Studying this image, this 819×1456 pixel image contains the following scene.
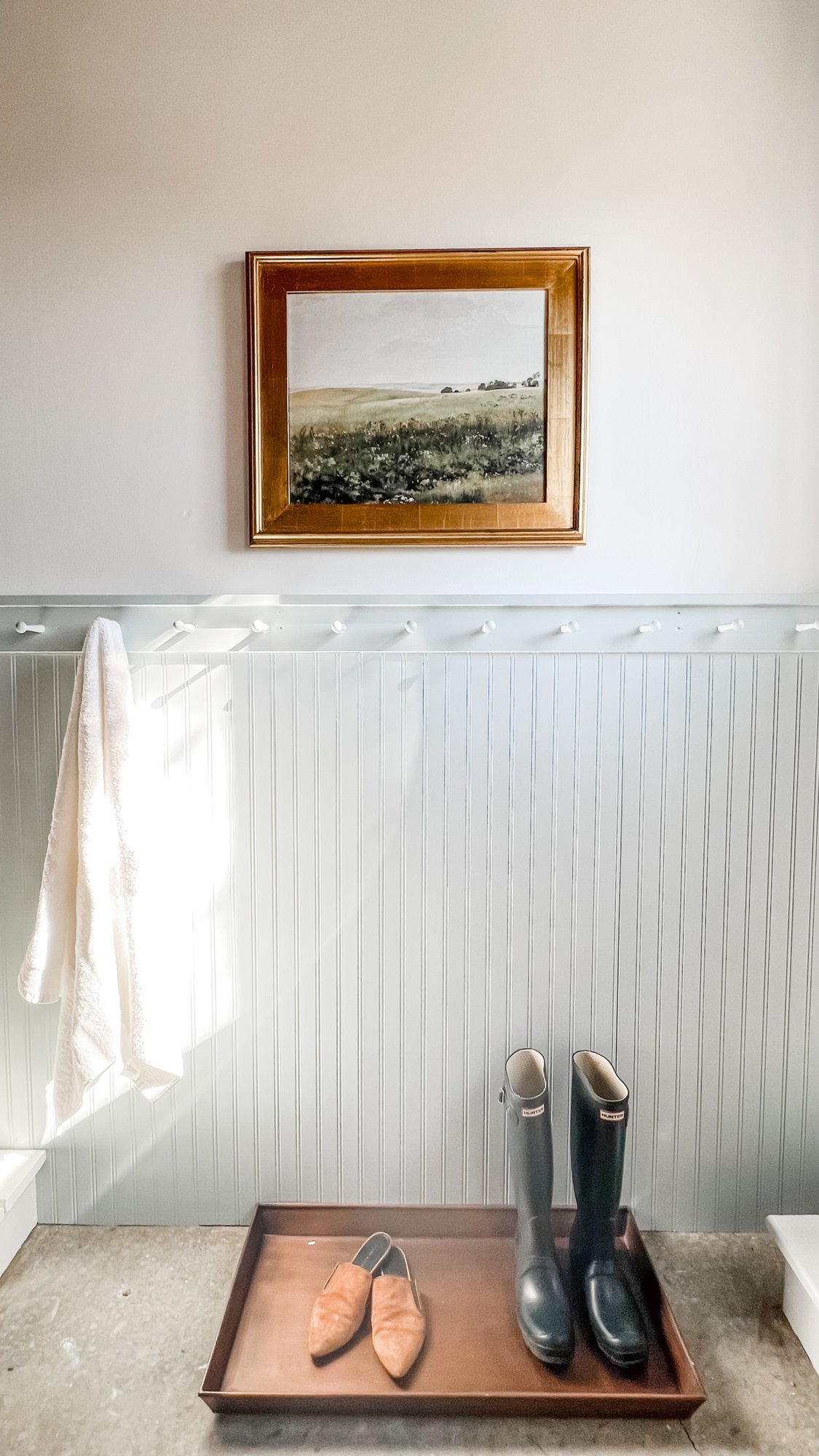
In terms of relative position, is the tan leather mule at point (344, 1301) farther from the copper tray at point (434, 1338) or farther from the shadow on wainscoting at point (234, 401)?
the shadow on wainscoting at point (234, 401)

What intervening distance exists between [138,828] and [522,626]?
75cm

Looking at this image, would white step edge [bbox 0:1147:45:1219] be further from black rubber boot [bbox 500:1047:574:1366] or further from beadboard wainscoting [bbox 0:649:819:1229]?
black rubber boot [bbox 500:1047:574:1366]

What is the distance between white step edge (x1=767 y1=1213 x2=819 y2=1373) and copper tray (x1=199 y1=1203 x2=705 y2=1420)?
22 cm

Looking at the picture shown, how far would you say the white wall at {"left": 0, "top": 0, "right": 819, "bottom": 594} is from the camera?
1.36 metres

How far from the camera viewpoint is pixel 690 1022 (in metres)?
1.47

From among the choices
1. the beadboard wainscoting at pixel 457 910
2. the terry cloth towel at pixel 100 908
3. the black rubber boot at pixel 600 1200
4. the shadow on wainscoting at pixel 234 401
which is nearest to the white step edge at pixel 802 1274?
the beadboard wainscoting at pixel 457 910

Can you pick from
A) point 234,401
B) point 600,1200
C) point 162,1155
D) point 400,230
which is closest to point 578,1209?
point 600,1200

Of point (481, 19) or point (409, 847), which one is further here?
point (409, 847)

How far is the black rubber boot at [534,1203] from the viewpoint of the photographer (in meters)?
1.24

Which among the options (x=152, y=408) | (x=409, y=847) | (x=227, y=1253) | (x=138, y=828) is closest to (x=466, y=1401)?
(x=227, y=1253)

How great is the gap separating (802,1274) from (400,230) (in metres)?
1.83

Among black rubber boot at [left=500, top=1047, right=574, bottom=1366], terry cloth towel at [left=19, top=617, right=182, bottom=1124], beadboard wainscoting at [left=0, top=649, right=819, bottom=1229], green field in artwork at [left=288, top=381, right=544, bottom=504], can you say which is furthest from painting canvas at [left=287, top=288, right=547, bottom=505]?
black rubber boot at [left=500, top=1047, right=574, bottom=1366]

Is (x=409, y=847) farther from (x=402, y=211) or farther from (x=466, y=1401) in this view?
(x=402, y=211)

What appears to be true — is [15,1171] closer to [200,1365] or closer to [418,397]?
[200,1365]
